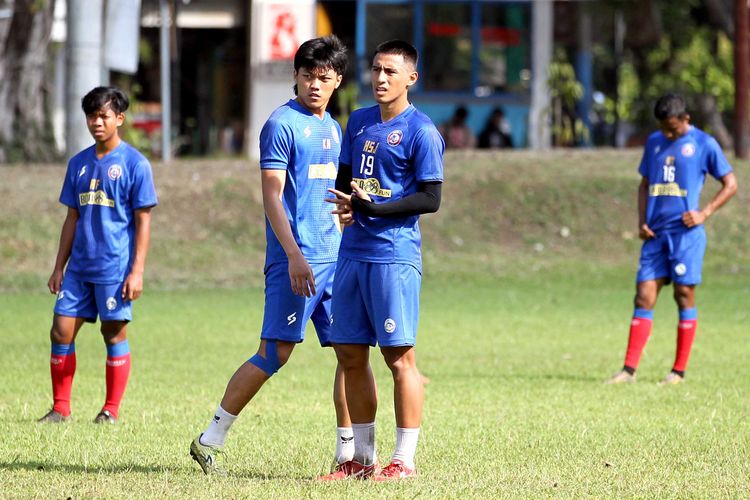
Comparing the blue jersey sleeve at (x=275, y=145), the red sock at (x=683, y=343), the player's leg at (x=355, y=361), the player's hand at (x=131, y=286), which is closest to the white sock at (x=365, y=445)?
the player's leg at (x=355, y=361)

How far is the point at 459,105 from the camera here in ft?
97.5

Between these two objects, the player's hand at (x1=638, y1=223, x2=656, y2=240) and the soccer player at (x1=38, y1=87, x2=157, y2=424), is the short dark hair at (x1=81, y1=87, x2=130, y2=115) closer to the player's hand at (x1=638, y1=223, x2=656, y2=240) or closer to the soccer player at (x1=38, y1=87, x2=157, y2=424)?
the soccer player at (x1=38, y1=87, x2=157, y2=424)

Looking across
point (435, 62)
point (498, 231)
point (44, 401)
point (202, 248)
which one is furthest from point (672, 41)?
point (44, 401)

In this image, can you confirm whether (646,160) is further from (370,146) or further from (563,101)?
(563,101)

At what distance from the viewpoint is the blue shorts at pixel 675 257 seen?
37.1 ft

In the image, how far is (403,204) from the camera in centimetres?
647

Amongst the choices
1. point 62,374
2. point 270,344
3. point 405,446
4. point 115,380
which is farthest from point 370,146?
point 62,374

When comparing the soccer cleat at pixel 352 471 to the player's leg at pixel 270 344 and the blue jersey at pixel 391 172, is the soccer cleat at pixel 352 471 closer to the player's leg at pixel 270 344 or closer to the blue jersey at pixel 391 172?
the player's leg at pixel 270 344

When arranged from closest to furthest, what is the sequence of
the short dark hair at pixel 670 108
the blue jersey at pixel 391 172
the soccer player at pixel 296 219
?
the blue jersey at pixel 391 172 → the soccer player at pixel 296 219 → the short dark hair at pixel 670 108

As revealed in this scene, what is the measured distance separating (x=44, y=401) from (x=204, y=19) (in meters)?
22.7

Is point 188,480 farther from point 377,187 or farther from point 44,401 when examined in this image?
point 44,401

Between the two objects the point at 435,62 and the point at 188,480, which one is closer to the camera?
the point at 188,480

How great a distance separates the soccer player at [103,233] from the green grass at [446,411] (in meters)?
0.65

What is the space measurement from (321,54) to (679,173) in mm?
5168
